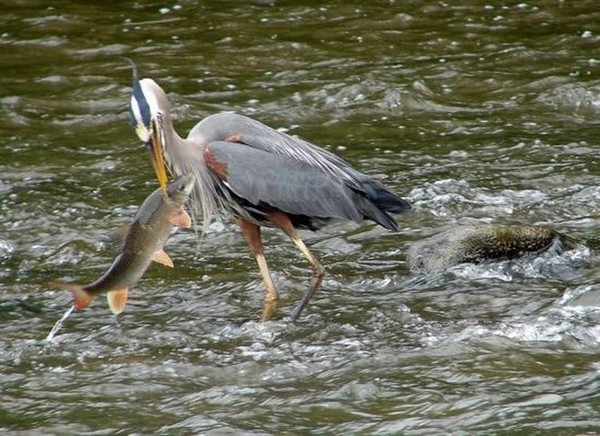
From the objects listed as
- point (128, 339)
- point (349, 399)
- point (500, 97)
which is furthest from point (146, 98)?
point (500, 97)

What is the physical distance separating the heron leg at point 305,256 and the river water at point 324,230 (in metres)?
0.09

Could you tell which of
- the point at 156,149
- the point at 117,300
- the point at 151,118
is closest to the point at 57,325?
the point at 117,300

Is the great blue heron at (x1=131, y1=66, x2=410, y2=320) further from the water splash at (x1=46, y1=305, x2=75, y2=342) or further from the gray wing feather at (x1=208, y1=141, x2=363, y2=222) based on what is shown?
the water splash at (x1=46, y1=305, x2=75, y2=342)

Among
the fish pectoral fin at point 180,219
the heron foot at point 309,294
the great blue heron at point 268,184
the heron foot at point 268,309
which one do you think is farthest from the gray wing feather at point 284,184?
the fish pectoral fin at point 180,219

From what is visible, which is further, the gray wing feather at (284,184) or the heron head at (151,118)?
the gray wing feather at (284,184)

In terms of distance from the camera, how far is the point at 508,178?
937cm

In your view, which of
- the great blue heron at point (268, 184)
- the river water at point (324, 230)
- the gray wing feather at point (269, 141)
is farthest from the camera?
the gray wing feather at point (269, 141)

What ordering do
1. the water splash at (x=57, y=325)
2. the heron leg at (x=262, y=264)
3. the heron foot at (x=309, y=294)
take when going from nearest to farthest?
the water splash at (x=57, y=325) < the heron foot at (x=309, y=294) < the heron leg at (x=262, y=264)

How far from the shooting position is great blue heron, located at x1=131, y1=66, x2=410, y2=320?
752 cm

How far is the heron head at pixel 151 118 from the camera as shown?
6.79 metres

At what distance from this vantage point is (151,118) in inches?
272

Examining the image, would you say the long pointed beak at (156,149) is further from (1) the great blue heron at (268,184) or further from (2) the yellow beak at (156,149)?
(1) the great blue heron at (268,184)

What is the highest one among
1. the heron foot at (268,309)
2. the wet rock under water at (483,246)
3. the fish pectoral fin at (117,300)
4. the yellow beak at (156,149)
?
the yellow beak at (156,149)

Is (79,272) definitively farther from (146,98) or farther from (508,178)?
(508,178)
